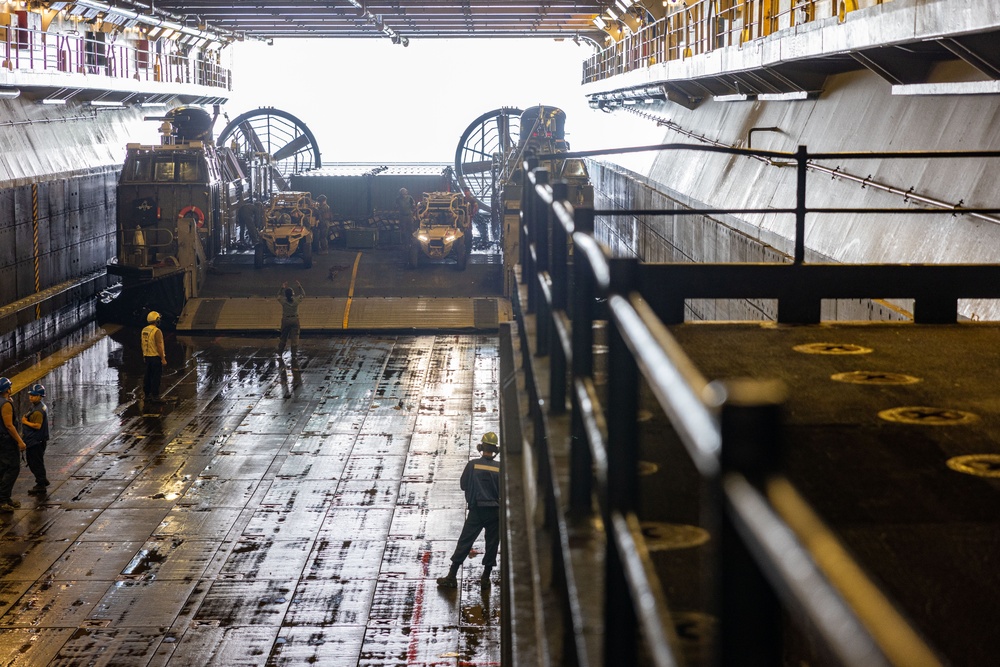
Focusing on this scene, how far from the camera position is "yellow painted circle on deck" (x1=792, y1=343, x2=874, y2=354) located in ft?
19.8

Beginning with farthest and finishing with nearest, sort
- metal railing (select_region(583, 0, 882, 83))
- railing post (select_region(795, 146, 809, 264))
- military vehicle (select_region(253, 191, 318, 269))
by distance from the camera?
military vehicle (select_region(253, 191, 318, 269)) < metal railing (select_region(583, 0, 882, 83)) < railing post (select_region(795, 146, 809, 264))

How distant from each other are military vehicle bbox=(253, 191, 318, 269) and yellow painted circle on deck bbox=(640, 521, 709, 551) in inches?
899

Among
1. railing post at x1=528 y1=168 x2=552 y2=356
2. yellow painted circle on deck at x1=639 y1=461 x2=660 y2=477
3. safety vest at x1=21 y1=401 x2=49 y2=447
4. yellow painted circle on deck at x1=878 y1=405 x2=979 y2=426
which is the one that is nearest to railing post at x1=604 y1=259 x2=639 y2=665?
yellow painted circle on deck at x1=639 y1=461 x2=660 y2=477

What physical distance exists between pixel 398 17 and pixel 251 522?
105ft

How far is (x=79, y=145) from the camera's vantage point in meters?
30.8

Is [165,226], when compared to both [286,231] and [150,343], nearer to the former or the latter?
[286,231]

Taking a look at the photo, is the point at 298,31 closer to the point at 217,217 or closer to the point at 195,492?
the point at 217,217

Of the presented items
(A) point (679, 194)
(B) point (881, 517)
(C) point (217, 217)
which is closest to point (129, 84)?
(C) point (217, 217)

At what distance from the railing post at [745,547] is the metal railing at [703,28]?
1167cm

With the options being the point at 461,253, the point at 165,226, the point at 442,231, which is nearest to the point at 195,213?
the point at 165,226

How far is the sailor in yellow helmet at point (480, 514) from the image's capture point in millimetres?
10266

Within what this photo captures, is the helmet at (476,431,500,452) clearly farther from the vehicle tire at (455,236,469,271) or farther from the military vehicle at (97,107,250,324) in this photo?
the vehicle tire at (455,236,469,271)

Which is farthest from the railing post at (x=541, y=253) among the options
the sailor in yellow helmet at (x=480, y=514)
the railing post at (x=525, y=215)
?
the sailor in yellow helmet at (x=480, y=514)

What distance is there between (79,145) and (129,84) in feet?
10.3
